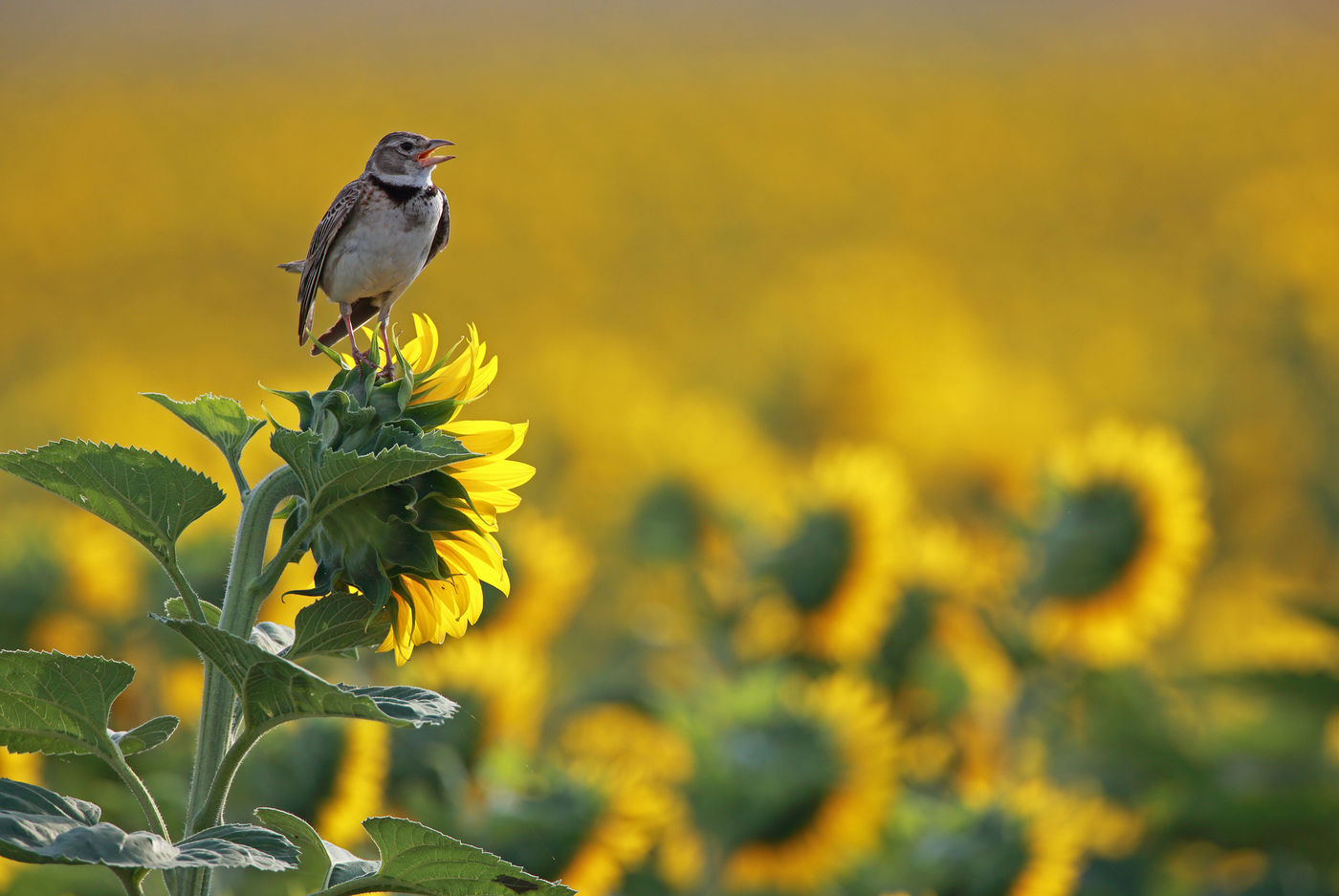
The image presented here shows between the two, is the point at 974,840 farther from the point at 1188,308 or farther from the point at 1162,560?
the point at 1188,308

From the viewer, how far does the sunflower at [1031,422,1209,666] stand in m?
3.01

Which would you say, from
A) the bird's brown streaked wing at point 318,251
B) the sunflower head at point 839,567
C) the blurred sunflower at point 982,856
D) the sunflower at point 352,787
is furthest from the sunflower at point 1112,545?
the bird's brown streaked wing at point 318,251

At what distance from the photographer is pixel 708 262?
1734cm

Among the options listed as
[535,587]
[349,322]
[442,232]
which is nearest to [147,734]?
[349,322]

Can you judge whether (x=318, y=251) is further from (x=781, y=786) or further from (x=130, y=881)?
(x=781, y=786)

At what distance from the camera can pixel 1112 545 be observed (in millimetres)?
3016

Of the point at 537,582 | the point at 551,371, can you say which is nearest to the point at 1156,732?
the point at 537,582

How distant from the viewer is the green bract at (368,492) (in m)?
0.69

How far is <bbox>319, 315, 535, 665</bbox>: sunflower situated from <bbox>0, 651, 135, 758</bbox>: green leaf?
0.50 feet

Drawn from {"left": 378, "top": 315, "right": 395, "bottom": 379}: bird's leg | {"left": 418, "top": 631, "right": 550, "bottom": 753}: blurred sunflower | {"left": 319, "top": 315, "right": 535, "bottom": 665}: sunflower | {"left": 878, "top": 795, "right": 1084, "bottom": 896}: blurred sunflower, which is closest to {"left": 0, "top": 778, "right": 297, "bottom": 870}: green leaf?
{"left": 319, "top": 315, "right": 535, "bottom": 665}: sunflower

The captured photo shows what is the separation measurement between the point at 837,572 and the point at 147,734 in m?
2.33

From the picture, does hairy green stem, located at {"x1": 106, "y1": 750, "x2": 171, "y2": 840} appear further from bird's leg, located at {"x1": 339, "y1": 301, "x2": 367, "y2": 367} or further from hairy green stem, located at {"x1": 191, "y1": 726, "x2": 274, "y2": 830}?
bird's leg, located at {"x1": 339, "y1": 301, "x2": 367, "y2": 367}

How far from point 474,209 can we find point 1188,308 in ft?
26.7

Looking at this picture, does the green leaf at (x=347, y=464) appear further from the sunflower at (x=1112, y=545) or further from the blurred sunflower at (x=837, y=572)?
the sunflower at (x=1112, y=545)
